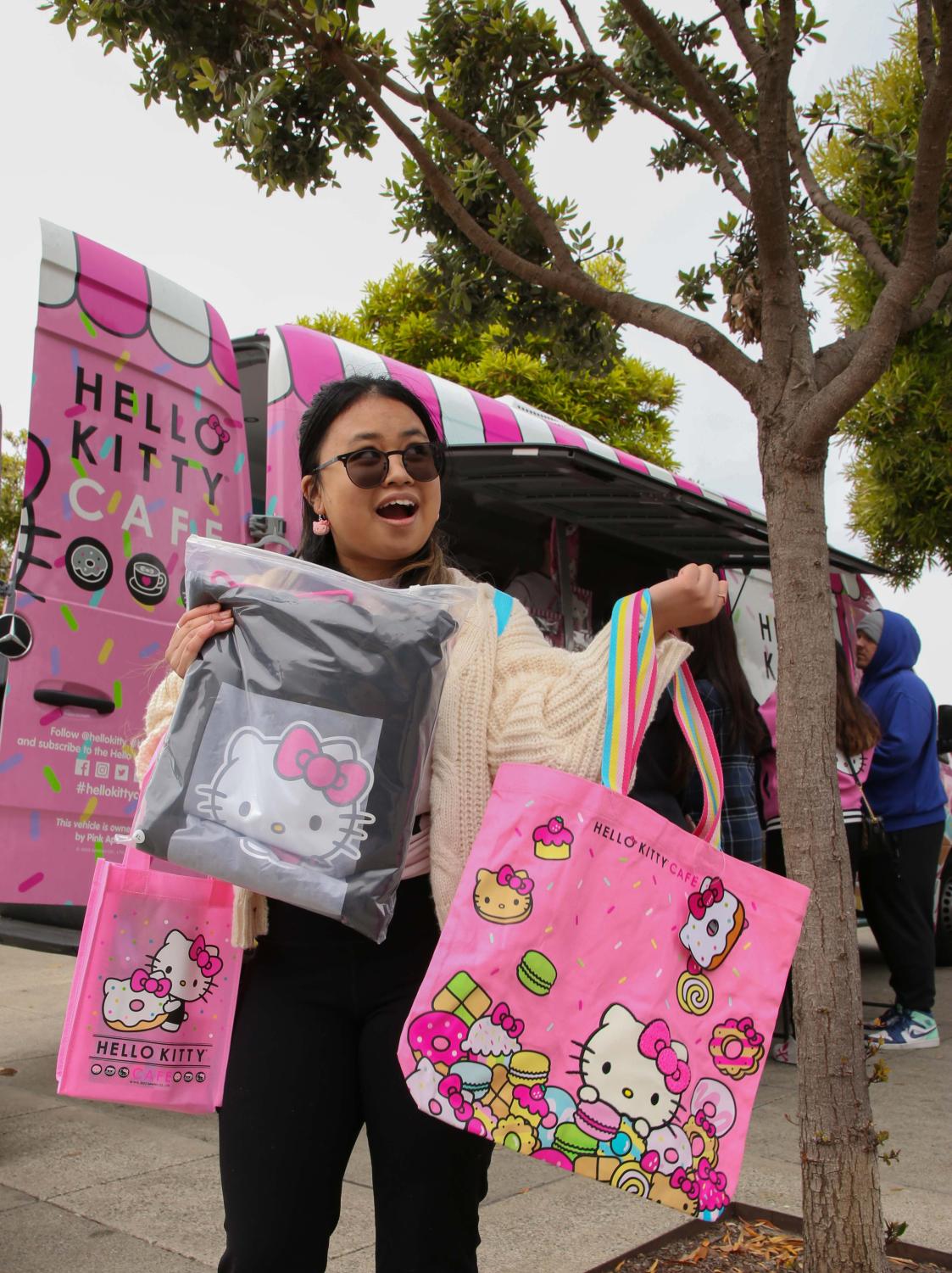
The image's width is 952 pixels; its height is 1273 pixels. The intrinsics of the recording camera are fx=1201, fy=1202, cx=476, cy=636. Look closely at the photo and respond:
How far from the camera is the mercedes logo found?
12.2 ft

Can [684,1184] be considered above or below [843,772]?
below

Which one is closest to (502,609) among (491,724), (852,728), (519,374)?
(491,724)

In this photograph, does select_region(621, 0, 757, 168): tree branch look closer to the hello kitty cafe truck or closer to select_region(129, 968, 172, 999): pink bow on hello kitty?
the hello kitty cafe truck

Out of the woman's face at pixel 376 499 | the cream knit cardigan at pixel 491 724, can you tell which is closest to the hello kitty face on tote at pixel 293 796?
the cream knit cardigan at pixel 491 724

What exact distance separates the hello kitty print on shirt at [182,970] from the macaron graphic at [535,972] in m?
0.61

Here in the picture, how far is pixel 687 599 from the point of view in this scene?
180cm

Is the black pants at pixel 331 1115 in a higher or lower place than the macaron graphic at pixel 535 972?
lower

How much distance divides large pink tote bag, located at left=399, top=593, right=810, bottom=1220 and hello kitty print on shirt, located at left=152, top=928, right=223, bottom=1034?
1.65 ft

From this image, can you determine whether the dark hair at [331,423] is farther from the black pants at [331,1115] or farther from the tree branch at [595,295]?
the tree branch at [595,295]

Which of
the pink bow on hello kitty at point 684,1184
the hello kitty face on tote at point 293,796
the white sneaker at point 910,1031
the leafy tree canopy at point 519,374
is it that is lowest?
the white sneaker at point 910,1031

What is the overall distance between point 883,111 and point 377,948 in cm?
1219

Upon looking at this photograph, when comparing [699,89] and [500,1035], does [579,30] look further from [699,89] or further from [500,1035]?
[500,1035]

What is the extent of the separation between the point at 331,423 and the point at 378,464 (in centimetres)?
16

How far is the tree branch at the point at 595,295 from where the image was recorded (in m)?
3.19
